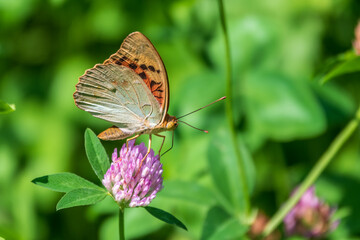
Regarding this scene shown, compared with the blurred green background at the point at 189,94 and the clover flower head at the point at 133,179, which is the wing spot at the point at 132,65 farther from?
the blurred green background at the point at 189,94

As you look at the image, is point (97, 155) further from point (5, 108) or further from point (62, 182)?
point (5, 108)

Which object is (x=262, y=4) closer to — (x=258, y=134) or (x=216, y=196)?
(x=258, y=134)

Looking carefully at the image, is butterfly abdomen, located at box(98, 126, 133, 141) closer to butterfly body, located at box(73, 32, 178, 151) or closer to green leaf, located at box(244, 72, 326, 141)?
butterfly body, located at box(73, 32, 178, 151)

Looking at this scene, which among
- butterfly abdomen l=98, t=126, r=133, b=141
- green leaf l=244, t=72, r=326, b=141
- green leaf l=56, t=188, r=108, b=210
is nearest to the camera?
green leaf l=56, t=188, r=108, b=210

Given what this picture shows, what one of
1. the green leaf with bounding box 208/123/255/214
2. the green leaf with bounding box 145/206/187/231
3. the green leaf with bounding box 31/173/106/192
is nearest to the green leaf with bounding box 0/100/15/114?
the green leaf with bounding box 31/173/106/192

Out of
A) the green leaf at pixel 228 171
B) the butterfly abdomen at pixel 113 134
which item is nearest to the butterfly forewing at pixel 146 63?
the butterfly abdomen at pixel 113 134

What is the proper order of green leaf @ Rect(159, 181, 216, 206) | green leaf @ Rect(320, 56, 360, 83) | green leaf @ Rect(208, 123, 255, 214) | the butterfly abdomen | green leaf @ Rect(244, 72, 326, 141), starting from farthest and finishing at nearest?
green leaf @ Rect(244, 72, 326, 141) → green leaf @ Rect(208, 123, 255, 214) → green leaf @ Rect(159, 181, 216, 206) → green leaf @ Rect(320, 56, 360, 83) → the butterfly abdomen

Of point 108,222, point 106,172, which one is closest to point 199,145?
point 108,222
